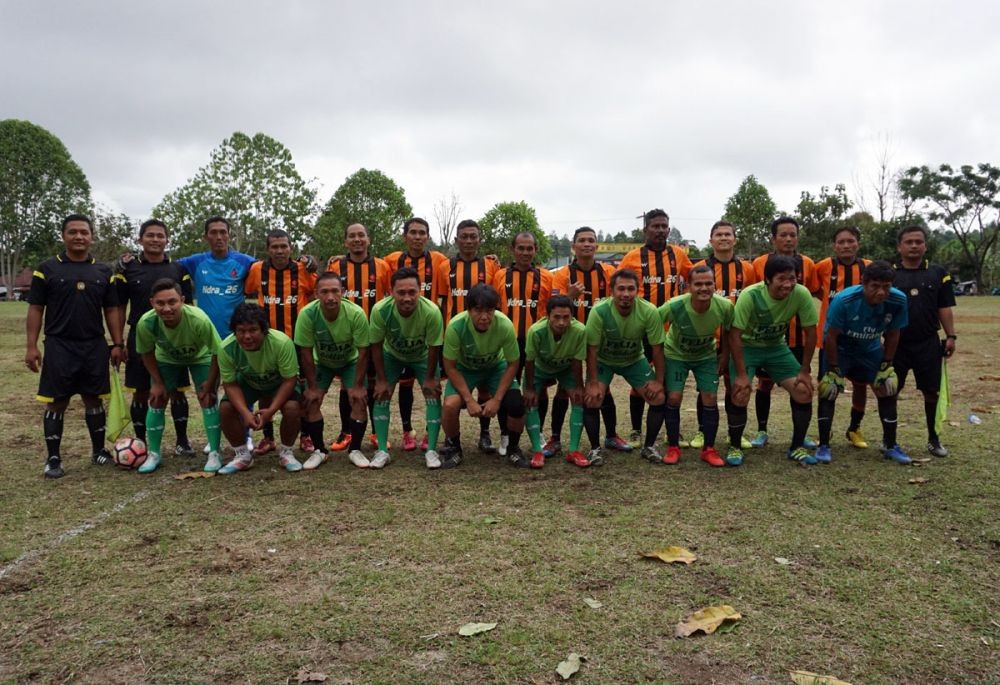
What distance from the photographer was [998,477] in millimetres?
5066

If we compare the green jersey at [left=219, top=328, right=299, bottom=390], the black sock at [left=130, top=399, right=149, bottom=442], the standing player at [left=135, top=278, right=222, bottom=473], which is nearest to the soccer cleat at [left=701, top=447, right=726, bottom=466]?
the green jersey at [left=219, top=328, right=299, bottom=390]

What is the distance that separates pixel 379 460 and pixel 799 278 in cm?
440

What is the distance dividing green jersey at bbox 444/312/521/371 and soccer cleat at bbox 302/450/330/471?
55.3 inches

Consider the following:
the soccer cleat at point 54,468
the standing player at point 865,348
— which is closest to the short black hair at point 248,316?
the soccer cleat at point 54,468

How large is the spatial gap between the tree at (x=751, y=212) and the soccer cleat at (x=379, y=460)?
38.7 m

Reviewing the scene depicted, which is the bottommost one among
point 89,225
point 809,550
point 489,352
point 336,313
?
point 809,550

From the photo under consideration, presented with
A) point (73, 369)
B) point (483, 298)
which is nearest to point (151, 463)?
point (73, 369)

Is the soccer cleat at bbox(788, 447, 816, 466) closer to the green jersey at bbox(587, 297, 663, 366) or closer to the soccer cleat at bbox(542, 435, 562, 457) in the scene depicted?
the green jersey at bbox(587, 297, 663, 366)

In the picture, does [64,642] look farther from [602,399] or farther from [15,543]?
[602,399]

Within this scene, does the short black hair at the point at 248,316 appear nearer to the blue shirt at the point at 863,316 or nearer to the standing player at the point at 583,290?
the standing player at the point at 583,290

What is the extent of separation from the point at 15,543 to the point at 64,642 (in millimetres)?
1504

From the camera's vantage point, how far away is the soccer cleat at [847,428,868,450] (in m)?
6.21

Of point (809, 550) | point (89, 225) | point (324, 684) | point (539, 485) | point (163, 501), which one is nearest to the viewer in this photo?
point (324, 684)

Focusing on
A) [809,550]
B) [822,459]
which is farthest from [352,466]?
[822,459]
